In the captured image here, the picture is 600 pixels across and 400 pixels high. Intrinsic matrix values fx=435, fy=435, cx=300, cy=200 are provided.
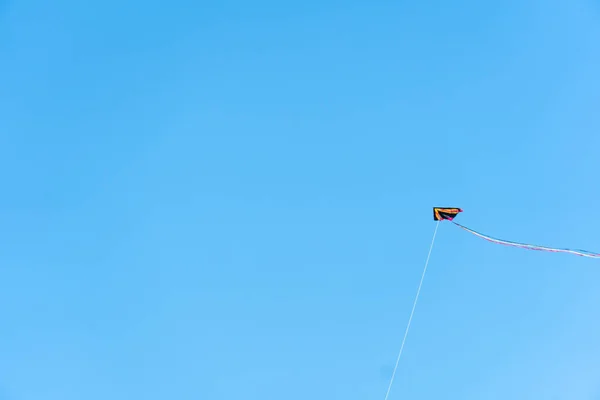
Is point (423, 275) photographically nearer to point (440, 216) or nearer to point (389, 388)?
point (440, 216)

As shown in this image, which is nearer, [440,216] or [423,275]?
[440,216]

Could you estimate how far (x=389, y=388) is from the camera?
9.95m

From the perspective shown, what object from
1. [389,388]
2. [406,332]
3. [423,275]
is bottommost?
[389,388]

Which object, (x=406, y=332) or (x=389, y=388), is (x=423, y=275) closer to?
(x=406, y=332)

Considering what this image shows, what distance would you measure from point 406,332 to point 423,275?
4.39ft

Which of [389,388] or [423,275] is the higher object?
[423,275]

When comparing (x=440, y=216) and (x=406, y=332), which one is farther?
(x=406, y=332)

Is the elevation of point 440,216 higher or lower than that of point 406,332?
higher

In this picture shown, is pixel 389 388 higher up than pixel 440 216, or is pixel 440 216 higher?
pixel 440 216

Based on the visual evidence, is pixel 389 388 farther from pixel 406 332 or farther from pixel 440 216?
pixel 440 216

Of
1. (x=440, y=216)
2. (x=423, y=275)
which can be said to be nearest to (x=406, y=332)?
(x=423, y=275)

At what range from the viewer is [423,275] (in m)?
9.88

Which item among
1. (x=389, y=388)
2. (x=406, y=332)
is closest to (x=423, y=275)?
(x=406, y=332)

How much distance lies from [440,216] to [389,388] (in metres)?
4.26
